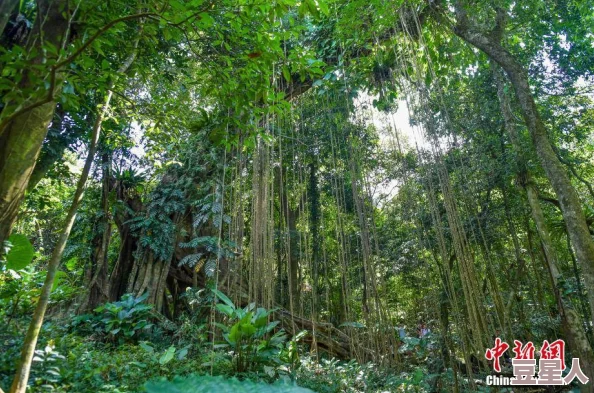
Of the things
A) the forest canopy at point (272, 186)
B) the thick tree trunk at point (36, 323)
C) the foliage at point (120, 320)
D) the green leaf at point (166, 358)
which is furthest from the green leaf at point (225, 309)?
the thick tree trunk at point (36, 323)

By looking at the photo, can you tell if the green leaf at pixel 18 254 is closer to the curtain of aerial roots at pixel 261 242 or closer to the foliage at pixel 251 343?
the foliage at pixel 251 343


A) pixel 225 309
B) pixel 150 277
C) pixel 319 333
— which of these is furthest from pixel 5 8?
pixel 319 333

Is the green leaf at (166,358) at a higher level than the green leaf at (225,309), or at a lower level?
lower

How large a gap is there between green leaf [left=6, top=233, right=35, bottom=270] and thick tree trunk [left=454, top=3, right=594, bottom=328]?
12.1 feet

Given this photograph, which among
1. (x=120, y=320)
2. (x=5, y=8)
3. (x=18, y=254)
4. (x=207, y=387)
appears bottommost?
(x=207, y=387)

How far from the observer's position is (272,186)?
135 inches

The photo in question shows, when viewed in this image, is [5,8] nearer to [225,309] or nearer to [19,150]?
[19,150]

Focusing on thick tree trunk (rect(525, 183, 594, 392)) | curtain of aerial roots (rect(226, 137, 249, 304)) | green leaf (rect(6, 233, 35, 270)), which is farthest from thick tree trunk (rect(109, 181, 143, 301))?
thick tree trunk (rect(525, 183, 594, 392))

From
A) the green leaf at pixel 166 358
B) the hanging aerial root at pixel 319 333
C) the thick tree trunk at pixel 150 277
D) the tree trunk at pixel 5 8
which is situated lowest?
the green leaf at pixel 166 358

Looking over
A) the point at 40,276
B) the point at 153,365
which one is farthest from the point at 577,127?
the point at 40,276

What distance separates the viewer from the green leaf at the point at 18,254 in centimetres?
229

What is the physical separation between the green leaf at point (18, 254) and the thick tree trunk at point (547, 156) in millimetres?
3695

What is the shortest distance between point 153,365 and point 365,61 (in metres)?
3.30

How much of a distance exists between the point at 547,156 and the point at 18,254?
3.79 metres
